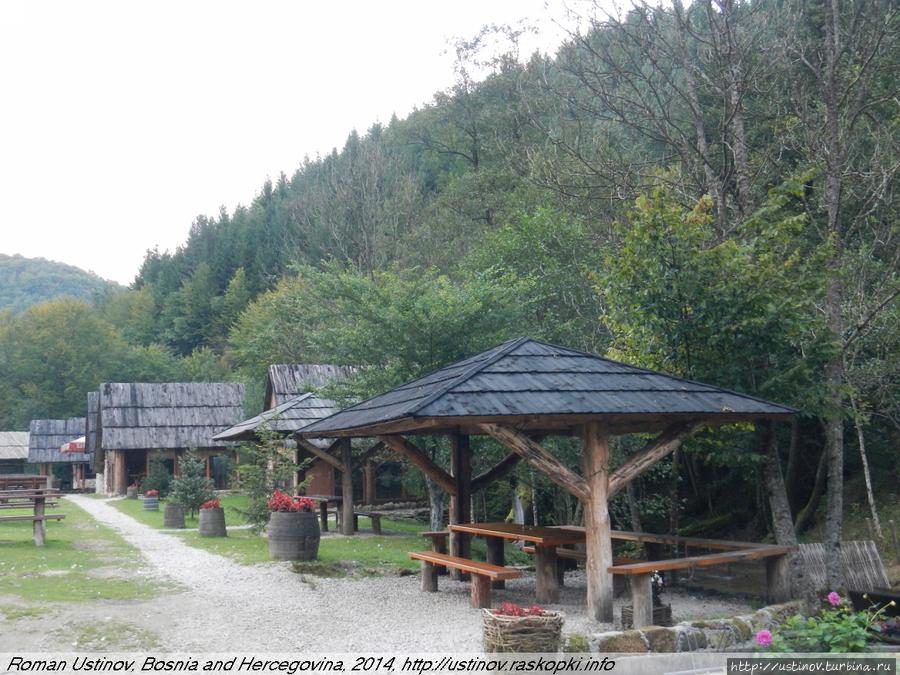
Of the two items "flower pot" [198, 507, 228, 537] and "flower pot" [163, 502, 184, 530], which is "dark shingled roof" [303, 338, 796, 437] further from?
"flower pot" [163, 502, 184, 530]

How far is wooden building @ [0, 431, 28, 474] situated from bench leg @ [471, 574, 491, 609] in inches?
1587

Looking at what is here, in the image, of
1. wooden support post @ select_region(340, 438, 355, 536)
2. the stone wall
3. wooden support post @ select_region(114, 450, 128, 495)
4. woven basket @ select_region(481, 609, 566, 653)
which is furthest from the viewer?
wooden support post @ select_region(114, 450, 128, 495)

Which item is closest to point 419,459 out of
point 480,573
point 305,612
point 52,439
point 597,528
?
point 480,573

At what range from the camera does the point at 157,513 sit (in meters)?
23.8

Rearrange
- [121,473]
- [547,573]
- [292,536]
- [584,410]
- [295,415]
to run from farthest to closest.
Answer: [121,473]
[295,415]
[292,536]
[547,573]
[584,410]

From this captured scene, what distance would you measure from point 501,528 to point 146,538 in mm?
9420

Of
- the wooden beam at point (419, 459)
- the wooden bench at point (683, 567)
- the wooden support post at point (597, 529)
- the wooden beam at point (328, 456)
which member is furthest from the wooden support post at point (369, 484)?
the wooden support post at point (597, 529)

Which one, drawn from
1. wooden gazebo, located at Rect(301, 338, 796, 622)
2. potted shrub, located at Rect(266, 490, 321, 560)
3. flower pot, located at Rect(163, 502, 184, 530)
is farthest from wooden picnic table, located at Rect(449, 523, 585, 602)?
flower pot, located at Rect(163, 502, 184, 530)

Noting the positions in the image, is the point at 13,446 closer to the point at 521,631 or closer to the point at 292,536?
the point at 292,536

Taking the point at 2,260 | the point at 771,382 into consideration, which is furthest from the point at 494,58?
the point at 2,260

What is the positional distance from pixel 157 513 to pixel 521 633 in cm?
2037

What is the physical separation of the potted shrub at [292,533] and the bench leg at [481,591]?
14.0 ft

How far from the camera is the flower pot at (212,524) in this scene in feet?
54.7

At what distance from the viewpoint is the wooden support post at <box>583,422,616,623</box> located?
7.85 metres
